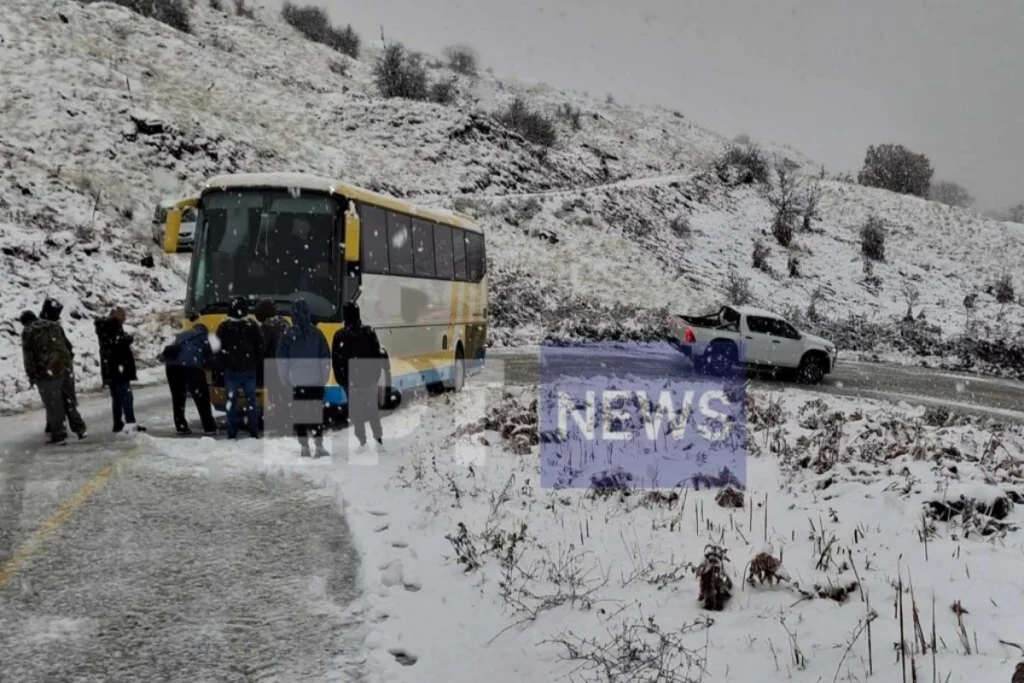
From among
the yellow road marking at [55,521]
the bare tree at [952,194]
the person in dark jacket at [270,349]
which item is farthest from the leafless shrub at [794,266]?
the bare tree at [952,194]

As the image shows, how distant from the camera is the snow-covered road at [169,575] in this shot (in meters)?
4.58

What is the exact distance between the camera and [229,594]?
5.60 meters

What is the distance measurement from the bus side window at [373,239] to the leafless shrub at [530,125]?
51.6 metres

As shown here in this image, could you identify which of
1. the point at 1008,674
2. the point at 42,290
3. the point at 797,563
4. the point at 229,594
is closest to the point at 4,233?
the point at 42,290

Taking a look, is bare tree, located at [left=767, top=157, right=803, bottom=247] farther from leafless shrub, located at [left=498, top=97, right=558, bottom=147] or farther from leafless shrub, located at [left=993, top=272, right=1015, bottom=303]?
leafless shrub, located at [left=498, top=97, right=558, bottom=147]

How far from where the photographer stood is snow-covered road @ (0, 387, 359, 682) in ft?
15.0

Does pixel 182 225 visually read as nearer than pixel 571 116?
Yes

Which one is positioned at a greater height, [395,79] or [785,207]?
[395,79]

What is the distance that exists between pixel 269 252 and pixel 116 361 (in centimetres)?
281

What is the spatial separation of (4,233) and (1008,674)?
26207mm

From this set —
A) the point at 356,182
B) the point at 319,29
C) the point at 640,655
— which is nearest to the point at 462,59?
the point at 319,29

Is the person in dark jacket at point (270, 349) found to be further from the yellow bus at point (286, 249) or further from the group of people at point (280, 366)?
the yellow bus at point (286, 249)

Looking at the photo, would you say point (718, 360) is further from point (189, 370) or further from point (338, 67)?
point (338, 67)

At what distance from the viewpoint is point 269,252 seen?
464 inches
